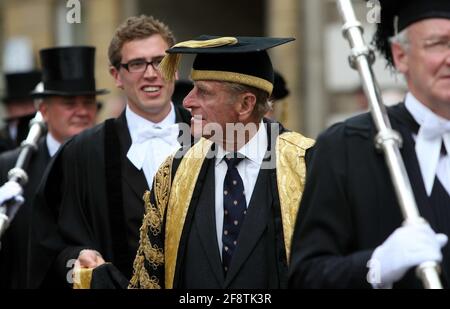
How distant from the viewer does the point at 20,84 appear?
453 inches

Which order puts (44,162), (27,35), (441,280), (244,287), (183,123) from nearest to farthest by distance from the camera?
(441,280) → (244,287) → (183,123) → (44,162) → (27,35)

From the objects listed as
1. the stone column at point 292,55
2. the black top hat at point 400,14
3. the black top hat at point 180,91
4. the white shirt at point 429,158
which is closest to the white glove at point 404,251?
the white shirt at point 429,158

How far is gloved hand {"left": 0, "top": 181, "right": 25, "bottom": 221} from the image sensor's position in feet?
23.1

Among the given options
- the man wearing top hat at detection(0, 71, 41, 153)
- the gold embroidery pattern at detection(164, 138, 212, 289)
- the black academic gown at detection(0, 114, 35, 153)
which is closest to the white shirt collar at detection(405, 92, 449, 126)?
the gold embroidery pattern at detection(164, 138, 212, 289)

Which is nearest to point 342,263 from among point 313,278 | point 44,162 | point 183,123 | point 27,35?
point 313,278

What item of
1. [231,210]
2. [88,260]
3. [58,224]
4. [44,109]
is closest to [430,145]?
[231,210]

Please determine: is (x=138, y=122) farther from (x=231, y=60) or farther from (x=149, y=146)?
(x=231, y=60)

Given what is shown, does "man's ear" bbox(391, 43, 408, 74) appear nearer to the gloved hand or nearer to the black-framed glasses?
the black-framed glasses

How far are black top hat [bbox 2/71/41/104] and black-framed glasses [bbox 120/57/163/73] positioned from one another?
16.1ft

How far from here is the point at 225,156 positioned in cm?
503

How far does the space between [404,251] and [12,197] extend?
152 inches

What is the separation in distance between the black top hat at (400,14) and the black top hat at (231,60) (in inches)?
27.2

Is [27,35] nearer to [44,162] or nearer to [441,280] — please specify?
[44,162]
